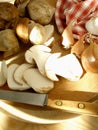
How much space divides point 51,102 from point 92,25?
0.23m

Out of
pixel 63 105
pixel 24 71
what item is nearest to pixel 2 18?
pixel 24 71

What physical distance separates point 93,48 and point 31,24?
0.58 ft

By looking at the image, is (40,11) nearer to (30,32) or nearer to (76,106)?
(30,32)

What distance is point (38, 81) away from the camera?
0.69 meters

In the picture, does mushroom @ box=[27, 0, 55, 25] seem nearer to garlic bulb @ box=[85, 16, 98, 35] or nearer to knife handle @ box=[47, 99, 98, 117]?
garlic bulb @ box=[85, 16, 98, 35]

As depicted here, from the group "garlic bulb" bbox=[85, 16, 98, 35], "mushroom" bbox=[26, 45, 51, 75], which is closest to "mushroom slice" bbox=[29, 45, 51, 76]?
"mushroom" bbox=[26, 45, 51, 75]

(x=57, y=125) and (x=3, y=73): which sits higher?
(x=3, y=73)

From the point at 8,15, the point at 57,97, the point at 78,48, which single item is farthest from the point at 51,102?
the point at 8,15

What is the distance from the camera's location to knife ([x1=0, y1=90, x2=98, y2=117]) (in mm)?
617

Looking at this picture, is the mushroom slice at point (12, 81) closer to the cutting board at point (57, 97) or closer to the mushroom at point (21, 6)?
the cutting board at point (57, 97)

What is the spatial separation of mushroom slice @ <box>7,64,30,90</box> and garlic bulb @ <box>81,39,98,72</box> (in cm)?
15

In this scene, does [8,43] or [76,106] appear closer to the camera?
[76,106]

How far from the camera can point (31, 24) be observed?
771mm

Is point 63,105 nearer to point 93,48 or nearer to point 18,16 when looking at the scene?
point 93,48
